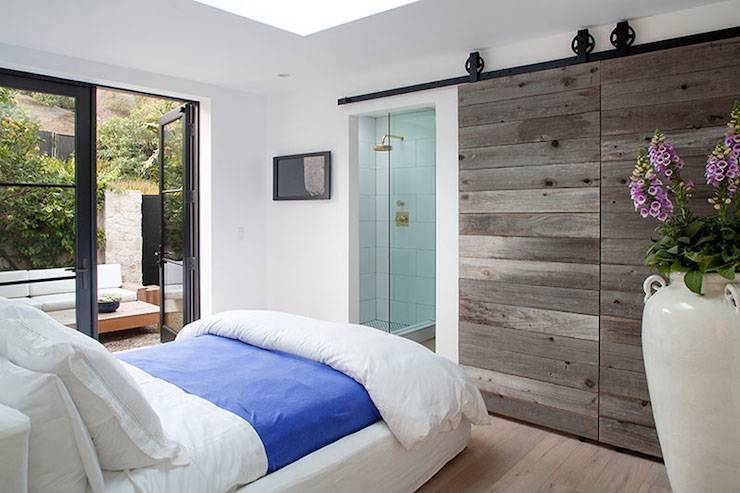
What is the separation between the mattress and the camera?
68.2 inches

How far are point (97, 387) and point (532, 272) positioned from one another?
2538 millimetres

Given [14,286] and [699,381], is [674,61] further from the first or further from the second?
[14,286]

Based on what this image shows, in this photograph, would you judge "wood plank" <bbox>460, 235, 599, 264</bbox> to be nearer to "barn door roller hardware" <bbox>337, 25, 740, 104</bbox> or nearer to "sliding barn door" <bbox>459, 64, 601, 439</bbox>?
"sliding barn door" <bbox>459, 64, 601, 439</bbox>

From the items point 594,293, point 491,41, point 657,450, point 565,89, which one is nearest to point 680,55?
point 565,89

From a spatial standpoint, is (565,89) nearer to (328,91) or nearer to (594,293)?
(594,293)

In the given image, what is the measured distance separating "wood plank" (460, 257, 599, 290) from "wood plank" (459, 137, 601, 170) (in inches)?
23.9

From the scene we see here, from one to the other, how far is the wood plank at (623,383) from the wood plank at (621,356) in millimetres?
27

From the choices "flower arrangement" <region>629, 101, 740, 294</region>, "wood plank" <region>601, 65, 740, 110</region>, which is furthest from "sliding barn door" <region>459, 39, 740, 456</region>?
"flower arrangement" <region>629, 101, 740, 294</region>

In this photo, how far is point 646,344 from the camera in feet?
8.20

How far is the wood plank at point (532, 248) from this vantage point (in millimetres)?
3186

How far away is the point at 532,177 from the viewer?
3.39 metres

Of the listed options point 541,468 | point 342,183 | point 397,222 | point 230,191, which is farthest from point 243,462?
point 397,222

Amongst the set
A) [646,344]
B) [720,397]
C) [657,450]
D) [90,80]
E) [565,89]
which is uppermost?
[90,80]

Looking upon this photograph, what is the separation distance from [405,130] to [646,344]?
2993 mm
